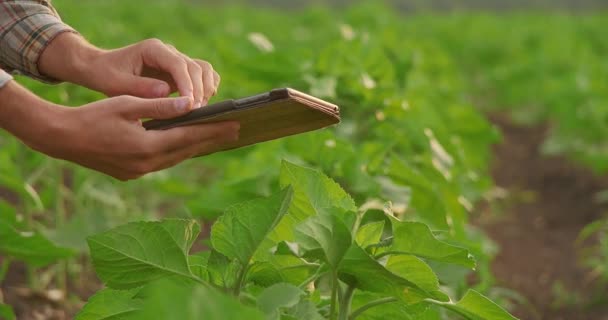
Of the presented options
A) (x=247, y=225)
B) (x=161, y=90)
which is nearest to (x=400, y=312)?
(x=247, y=225)

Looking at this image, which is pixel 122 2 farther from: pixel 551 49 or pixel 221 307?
pixel 221 307

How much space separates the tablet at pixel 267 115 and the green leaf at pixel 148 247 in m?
0.23

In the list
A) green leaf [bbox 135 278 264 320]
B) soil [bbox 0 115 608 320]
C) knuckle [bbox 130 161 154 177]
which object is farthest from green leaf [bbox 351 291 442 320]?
soil [bbox 0 115 608 320]

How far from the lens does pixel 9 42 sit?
8.07ft

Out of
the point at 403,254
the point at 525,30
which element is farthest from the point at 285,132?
the point at 525,30

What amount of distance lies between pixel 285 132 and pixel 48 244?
938 mm

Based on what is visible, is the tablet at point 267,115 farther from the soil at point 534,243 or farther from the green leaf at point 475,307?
the soil at point 534,243

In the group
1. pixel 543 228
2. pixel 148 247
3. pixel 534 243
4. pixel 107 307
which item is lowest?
pixel 107 307

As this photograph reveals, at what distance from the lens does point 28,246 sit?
2754mm

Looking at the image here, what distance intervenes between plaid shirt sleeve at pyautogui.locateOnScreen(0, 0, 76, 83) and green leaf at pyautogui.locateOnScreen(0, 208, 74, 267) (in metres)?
0.43

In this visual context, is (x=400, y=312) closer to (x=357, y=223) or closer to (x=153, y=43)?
(x=357, y=223)

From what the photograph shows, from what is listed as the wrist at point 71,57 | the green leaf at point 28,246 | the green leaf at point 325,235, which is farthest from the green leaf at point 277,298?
the green leaf at point 28,246

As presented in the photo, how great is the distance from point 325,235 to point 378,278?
16 cm

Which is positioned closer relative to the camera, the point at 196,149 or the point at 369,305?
the point at 369,305
